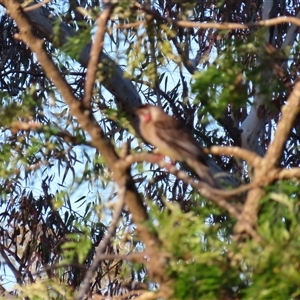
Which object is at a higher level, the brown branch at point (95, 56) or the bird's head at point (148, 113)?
the bird's head at point (148, 113)

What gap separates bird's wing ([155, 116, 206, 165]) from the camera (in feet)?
12.0

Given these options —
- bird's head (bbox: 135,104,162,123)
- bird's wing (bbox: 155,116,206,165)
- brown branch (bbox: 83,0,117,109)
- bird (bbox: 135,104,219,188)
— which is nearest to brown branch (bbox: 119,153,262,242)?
brown branch (bbox: 83,0,117,109)

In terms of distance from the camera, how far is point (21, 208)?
670 cm

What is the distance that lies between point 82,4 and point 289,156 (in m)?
1.95

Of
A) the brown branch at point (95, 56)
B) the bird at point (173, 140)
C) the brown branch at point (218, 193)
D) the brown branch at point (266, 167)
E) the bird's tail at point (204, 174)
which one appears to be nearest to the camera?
the brown branch at point (218, 193)

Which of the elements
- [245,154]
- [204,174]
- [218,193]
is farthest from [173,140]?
[218,193]

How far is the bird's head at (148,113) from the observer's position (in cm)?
428

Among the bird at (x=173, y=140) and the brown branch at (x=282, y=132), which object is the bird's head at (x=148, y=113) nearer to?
the bird at (x=173, y=140)

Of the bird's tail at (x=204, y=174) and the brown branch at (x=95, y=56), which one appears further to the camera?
Result: the bird's tail at (x=204, y=174)

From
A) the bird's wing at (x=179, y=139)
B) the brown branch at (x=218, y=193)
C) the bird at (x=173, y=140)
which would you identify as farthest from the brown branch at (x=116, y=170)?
the bird's wing at (x=179, y=139)

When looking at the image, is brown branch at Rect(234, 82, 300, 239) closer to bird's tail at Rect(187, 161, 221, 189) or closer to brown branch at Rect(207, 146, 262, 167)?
brown branch at Rect(207, 146, 262, 167)

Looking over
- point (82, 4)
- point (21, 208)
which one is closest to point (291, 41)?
point (82, 4)

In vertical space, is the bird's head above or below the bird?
above

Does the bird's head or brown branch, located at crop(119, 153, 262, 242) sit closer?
brown branch, located at crop(119, 153, 262, 242)
